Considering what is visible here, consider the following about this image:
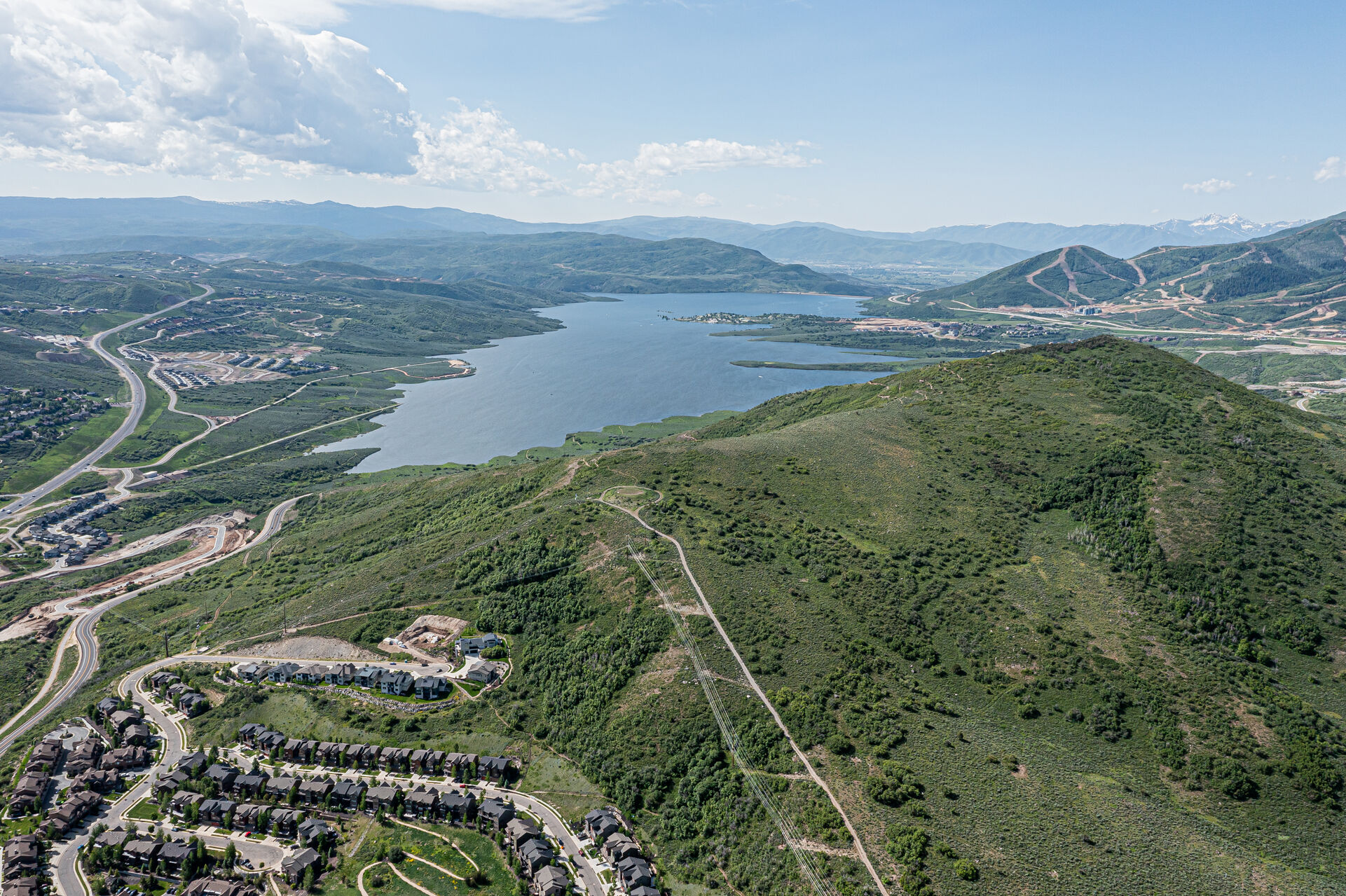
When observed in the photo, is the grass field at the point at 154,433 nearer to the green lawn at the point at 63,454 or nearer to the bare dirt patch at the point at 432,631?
the green lawn at the point at 63,454

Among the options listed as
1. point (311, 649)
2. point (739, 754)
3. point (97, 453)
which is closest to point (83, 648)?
point (311, 649)

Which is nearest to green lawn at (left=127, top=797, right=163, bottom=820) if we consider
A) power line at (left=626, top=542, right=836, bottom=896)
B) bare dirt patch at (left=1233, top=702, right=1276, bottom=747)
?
power line at (left=626, top=542, right=836, bottom=896)

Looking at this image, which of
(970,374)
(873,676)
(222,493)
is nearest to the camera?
(873,676)

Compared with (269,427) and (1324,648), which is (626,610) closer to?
(1324,648)

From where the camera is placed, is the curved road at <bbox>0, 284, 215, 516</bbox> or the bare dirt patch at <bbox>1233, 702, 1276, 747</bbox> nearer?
the bare dirt patch at <bbox>1233, 702, 1276, 747</bbox>

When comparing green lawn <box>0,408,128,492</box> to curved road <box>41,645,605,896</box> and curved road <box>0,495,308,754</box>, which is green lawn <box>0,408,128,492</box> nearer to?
curved road <box>0,495,308,754</box>

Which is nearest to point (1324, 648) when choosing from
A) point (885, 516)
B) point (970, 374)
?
point (885, 516)
